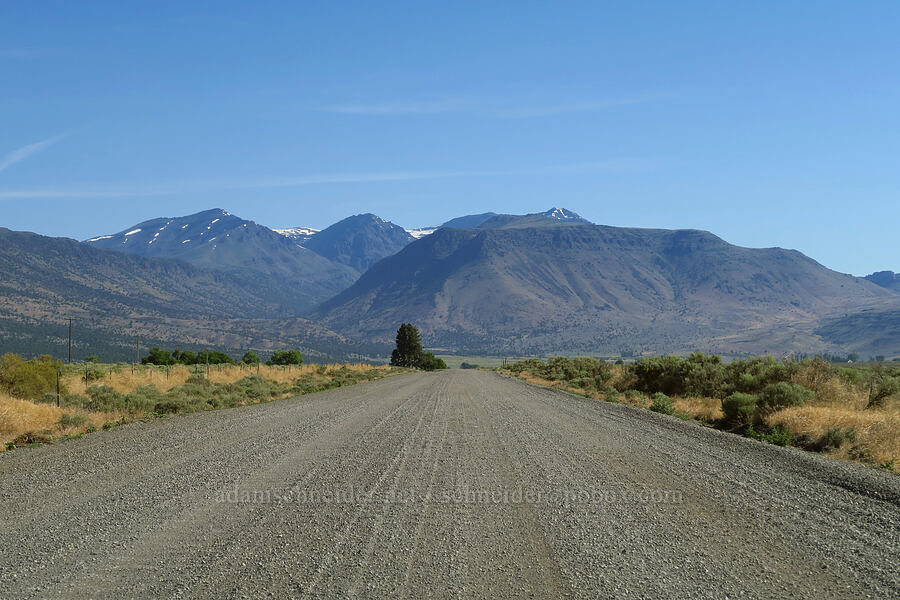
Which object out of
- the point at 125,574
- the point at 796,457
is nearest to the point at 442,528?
the point at 125,574

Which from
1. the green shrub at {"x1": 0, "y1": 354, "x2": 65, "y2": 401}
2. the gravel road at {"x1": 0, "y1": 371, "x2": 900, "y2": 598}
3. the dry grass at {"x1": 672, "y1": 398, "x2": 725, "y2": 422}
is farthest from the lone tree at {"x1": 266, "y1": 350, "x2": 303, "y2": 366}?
the gravel road at {"x1": 0, "y1": 371, "x2": 900, "y2": 598}

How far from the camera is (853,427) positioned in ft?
41.1

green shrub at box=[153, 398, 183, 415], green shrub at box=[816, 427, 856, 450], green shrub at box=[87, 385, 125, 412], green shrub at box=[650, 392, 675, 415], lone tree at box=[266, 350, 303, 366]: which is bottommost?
lone tree at box=[266, 350, 303, 366]

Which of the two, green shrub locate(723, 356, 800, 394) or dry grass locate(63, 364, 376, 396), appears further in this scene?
dry grass locate(63, 364, 376, 396)

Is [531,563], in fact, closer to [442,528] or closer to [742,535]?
[442,528]

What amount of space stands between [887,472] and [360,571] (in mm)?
9179

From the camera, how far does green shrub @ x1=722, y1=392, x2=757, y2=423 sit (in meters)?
16.4

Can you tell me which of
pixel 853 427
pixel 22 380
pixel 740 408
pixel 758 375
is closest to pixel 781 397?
pixel 740 408

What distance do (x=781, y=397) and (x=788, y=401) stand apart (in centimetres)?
21

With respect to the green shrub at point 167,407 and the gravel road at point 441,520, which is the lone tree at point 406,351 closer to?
the green shrub at point 167,407

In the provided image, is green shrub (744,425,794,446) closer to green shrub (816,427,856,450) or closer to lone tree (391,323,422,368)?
green shrub (816,427,856,450)

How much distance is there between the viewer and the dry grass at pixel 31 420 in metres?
13.4

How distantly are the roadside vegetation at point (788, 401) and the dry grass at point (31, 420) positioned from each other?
15.5 metres

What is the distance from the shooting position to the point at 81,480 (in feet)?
30.5
